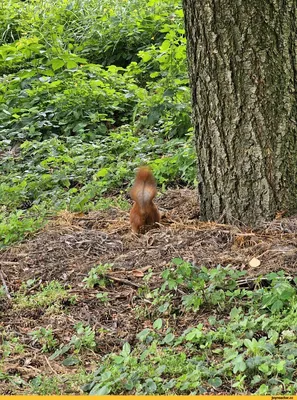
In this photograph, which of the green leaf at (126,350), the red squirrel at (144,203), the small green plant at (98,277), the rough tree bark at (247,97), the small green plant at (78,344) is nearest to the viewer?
the green leaf at (126,350)

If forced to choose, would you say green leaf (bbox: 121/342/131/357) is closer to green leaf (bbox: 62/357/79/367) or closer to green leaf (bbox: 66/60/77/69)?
green leaf (bbox: 62/357/79/367)

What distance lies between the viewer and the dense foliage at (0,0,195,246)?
6.40m

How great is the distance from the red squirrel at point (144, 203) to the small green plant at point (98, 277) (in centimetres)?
67

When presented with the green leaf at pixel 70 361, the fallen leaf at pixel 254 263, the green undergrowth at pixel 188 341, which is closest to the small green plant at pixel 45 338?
the green undergrowth at pixel 188 341

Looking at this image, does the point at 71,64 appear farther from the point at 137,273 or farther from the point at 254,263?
the point at 254,263

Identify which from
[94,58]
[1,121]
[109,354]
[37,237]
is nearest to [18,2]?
[94,58]

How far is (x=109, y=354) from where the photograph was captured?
3.54m

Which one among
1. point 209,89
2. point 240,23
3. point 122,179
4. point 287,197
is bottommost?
point 122,179

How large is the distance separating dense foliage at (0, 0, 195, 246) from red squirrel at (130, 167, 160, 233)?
2.89ft

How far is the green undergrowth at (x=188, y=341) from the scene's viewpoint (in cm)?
317

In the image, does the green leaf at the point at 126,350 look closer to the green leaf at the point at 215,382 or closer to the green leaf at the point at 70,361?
the green leaf at the point at 70,361

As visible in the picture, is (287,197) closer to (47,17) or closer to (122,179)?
(122,179)

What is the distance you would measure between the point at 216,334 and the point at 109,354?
0.52 meters

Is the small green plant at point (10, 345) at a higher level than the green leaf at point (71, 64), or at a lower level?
lower
